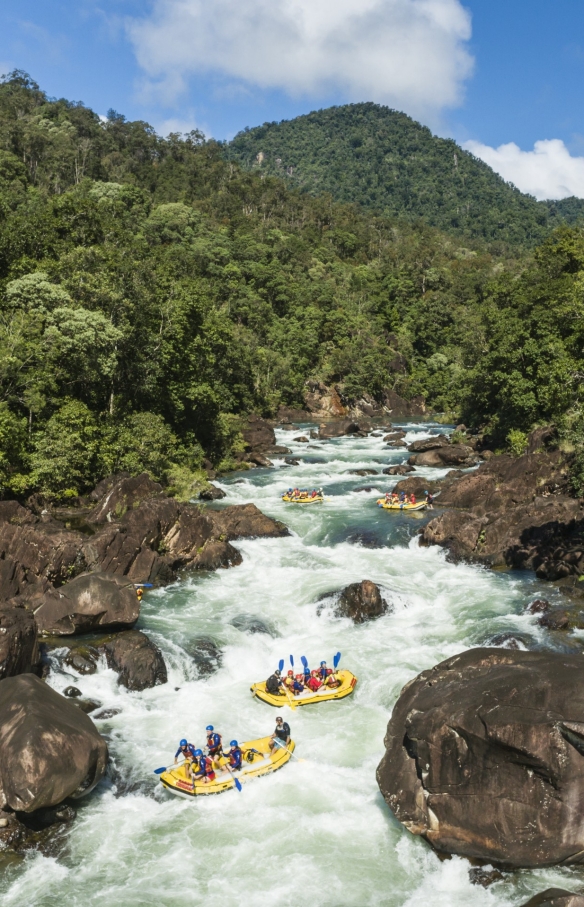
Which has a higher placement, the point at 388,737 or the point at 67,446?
the point at 67,446

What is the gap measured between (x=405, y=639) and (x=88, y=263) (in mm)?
25904

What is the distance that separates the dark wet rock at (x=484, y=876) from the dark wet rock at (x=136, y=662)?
9.04 m

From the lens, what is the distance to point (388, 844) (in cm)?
1195

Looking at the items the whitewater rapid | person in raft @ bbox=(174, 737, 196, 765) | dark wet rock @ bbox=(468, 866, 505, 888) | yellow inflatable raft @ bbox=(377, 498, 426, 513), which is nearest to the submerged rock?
the whitewater rapid

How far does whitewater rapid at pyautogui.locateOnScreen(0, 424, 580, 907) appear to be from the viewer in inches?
432

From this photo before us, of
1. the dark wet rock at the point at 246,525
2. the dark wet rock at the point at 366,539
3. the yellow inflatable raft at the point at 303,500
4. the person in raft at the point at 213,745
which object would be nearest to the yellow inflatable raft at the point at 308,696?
the person in raft at the point at 213,745

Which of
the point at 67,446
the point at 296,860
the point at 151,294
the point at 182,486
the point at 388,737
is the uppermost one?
the point at 151,294

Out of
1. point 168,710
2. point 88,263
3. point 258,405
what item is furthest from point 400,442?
point 168,710

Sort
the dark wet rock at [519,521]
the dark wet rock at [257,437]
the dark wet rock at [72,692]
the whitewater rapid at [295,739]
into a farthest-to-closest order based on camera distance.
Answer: the dark wet rock at [257,437] < the dark wet rock at [519,521] < the dark wet rock at [72,692] < the whitewater rapid at [295,739]

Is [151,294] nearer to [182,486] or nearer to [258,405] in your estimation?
[182,486]

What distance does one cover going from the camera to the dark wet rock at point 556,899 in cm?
910

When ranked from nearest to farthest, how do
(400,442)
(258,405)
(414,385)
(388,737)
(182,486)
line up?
(388,737), (182,486), (400,442), (258,405), (414,385)

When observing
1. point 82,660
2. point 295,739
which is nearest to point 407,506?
point 295,739

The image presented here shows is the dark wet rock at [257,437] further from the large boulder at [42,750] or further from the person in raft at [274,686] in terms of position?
the large boulder at [42,750]
